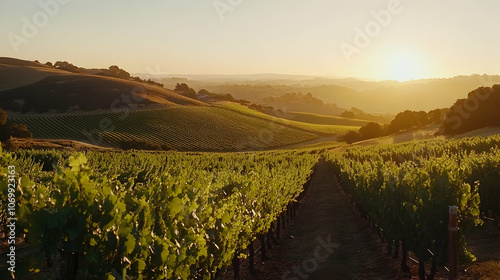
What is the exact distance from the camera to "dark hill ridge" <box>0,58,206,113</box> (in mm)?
91500

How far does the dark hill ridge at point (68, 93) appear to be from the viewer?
300ft

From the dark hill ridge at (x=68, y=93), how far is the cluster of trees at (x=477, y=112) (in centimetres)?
6836

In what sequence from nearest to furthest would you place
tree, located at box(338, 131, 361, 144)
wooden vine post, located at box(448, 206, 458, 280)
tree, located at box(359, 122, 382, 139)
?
1. wooden vine post, located at box(448, 206, 458, 280)
2. tree, located at box(359, 122, 382, 139)
3. tree, located at box(338, 131, 361, 144)

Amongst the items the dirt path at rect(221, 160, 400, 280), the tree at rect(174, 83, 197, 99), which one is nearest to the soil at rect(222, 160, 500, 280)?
the dirt path at rect(221, 160, 400, 280)

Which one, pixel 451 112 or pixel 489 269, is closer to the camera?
pixel 489 269

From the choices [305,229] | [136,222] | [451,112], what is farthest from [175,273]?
[451,112]

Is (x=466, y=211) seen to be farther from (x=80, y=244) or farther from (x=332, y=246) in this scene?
(x=80, y=244)

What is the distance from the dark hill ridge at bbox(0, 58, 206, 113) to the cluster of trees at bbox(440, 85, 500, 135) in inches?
2691

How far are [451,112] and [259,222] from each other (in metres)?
61.6

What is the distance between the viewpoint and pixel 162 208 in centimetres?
758

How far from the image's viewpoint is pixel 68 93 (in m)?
101

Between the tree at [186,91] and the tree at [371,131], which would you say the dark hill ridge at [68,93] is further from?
the tree at [371,131]

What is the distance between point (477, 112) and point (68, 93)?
8488 centimetres

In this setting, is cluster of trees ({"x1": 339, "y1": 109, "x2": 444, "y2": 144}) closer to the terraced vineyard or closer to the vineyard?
the terraced vineyard
